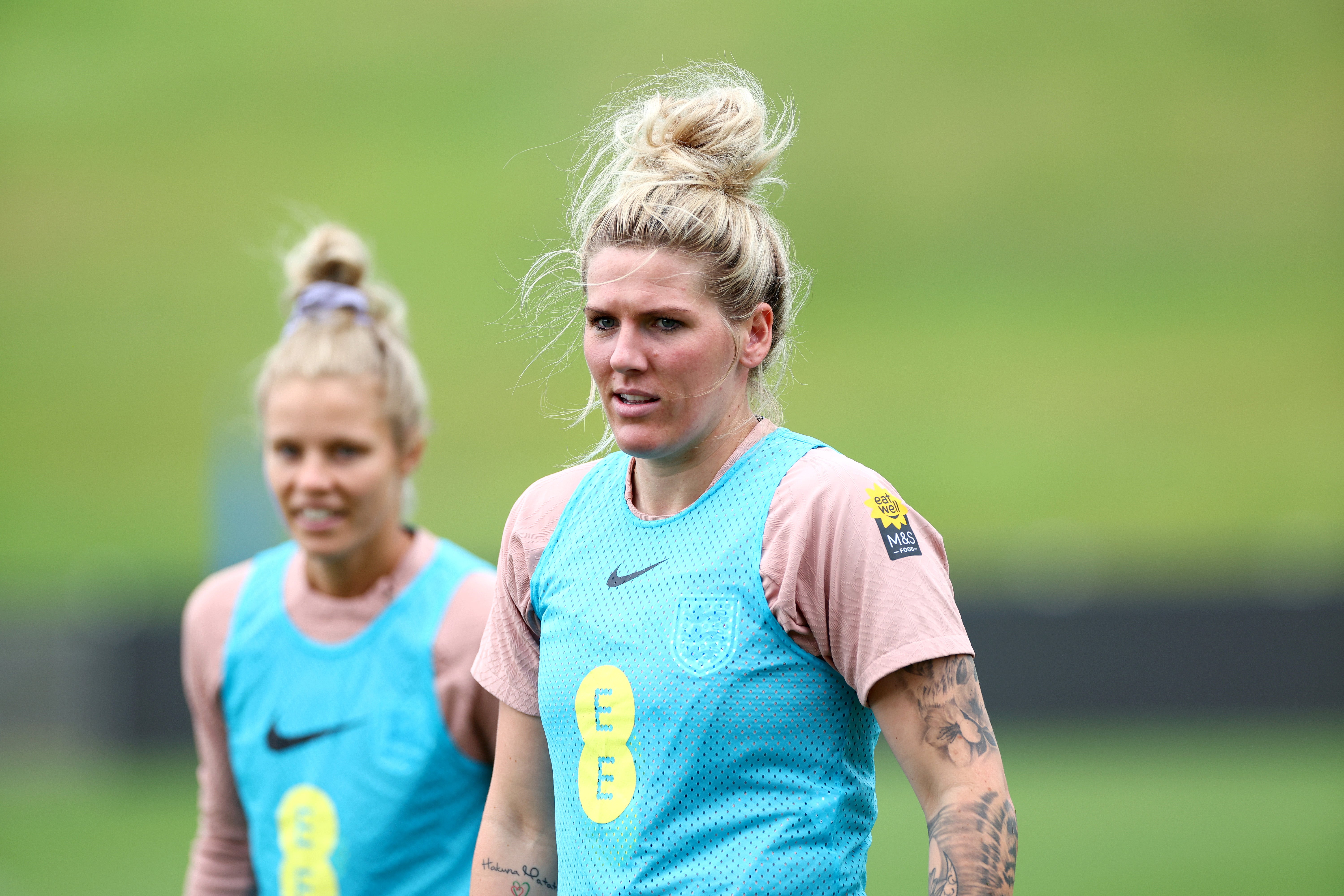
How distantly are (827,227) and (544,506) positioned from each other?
17.3 meters

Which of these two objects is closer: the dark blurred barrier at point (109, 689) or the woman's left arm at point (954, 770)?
the woman's left arm at point (954, 770)

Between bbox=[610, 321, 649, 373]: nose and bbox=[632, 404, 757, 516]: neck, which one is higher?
bbox=[610, 321, 649, 373]: nose

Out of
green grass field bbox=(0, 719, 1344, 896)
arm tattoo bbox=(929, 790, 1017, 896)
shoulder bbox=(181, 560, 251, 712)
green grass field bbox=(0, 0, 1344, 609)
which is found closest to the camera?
arm tattoo bbox=(929, 790, 1017, 896)

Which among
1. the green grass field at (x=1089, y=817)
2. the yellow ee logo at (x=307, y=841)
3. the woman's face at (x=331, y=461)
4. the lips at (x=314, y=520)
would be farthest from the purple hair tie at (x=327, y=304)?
the green grass field at (x=1089, y=817)

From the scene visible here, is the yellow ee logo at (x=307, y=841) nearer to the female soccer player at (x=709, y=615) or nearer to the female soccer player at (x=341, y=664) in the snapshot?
the female soccer player at (x=341, y=664)

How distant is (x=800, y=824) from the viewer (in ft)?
6.09

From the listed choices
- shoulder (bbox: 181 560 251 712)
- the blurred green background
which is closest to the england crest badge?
shoulder (bbox: 181 560 251 712)

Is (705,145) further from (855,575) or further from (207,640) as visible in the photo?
(207,640)

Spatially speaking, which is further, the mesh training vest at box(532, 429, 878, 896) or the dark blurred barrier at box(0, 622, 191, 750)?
the dark blurred barrier at box(0, 622, 191, 750)

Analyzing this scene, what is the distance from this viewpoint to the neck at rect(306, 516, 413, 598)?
9.76 ft

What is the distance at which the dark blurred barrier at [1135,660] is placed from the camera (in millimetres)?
8711

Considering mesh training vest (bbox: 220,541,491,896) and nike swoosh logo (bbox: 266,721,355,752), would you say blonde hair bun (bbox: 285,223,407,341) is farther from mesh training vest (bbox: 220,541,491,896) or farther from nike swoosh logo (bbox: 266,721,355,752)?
nike swoosh logo (bbox: 266,721,355,752)

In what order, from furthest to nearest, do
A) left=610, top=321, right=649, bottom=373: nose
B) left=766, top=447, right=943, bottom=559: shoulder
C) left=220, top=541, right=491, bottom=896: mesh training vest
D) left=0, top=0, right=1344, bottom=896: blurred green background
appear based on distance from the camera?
left=0, top=0, right=1344, bottom=896: blurred green background
left=220, top=541, right=491, bottom=896: mesh training vest
left=610, top=321, right=649, bottom=373: nose
left=766, top=447, right=943, bottom=559: shoulder

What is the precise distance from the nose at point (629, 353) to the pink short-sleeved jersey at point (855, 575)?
0.86ft
